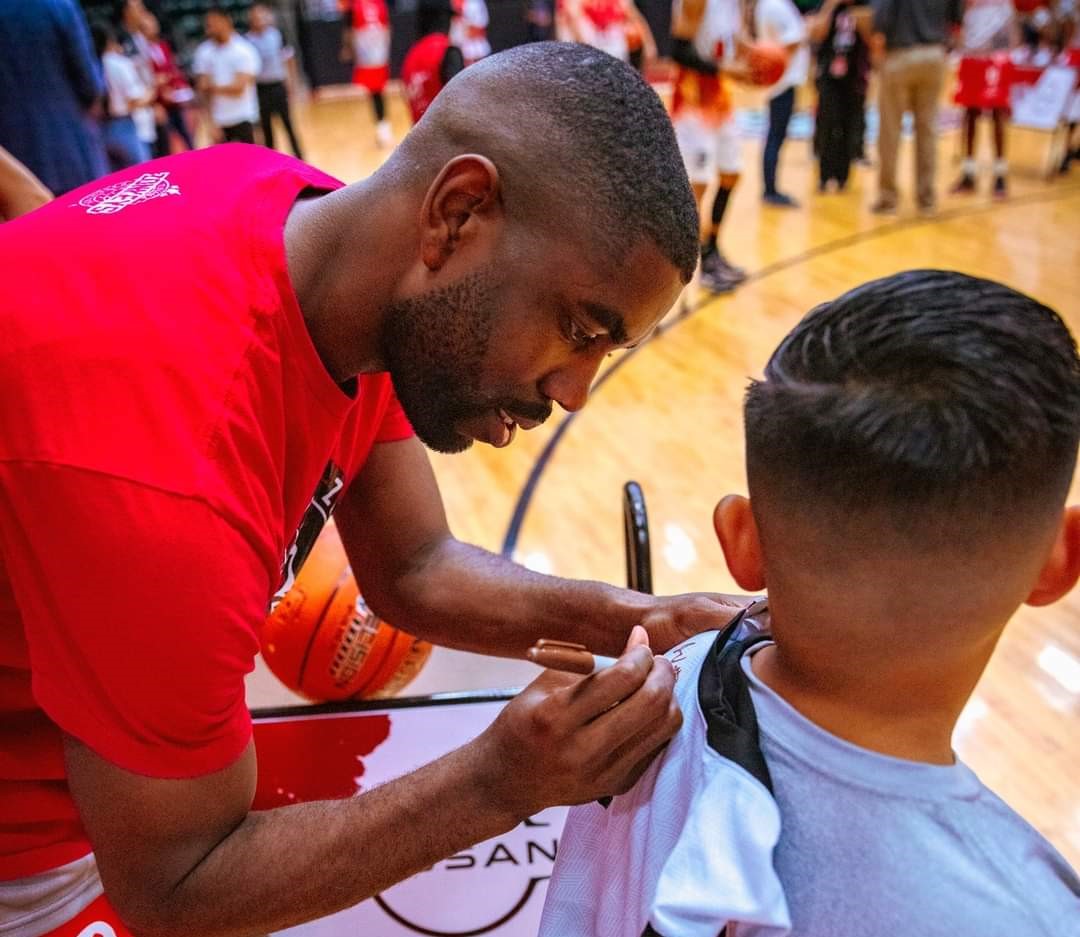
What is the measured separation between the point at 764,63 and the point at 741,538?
15.7 ft

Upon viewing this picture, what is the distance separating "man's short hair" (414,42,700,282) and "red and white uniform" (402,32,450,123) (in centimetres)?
368

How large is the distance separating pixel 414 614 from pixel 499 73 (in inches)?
33.8

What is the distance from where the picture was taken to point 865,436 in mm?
708

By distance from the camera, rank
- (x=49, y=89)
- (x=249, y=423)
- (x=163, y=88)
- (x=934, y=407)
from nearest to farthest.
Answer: (x=934, y=407) < (x=249, y=423) < (x=49, y=89) < (x=163, y=88)

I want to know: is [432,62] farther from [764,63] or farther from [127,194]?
[127,194]

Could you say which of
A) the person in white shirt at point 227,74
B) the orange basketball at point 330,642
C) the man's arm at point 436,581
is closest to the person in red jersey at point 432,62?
the person in white shirt at point 227,74

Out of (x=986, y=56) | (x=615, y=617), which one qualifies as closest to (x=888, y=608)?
(x=615, y=617)

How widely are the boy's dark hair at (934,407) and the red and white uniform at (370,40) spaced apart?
31.3 feet

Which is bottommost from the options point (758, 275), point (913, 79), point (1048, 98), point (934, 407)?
point (758, 275)

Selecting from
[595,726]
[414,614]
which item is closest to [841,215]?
[414,614]

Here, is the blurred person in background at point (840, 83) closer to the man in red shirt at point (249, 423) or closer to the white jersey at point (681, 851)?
the man in red shirt at point (249, 423)

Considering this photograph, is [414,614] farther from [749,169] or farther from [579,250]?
[749,169]

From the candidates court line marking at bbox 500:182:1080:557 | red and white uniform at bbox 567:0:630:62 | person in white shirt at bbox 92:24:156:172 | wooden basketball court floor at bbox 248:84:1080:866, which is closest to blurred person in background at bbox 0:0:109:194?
wooden basketball court floor at bbox 248:84:1080:866

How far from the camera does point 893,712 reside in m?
0.81
